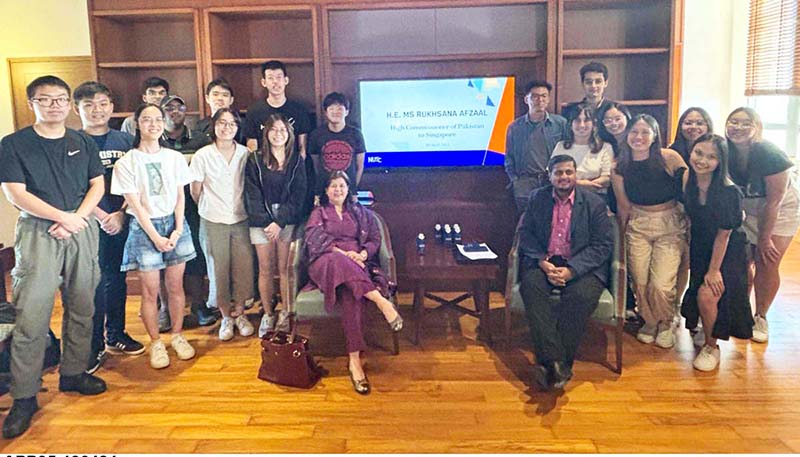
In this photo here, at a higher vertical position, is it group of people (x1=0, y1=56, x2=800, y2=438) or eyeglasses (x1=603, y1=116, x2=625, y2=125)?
eyeglasses (x1=603, y1=116, x2=625, y2=125)

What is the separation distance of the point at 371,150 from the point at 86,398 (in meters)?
2.43

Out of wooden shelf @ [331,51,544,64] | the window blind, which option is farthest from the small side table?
the window blind

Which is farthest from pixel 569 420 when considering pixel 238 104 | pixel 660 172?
pixel 238 104

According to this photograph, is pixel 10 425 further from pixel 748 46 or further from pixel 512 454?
pixel 748 46

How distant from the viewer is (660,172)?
135 inches

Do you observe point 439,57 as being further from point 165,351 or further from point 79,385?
point 79,385

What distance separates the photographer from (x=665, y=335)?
3.59 metres

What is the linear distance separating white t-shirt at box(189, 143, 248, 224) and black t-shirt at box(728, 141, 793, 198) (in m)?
2.71

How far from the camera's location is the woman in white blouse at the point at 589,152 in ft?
12.2

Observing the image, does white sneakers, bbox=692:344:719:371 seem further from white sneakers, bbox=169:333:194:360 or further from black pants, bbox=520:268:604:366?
white sneakers, bbox=169:333:194:360

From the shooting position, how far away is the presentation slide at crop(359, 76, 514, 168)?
4508 mm

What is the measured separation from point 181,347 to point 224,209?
792 millimetres

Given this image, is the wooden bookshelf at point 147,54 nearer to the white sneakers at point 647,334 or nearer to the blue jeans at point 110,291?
the blue jeans at point 110,291

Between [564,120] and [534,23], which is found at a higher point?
[534,23]
